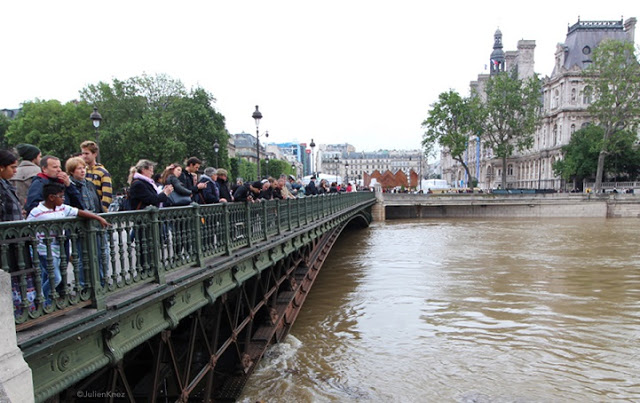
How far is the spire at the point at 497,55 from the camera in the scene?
90188 millimetres

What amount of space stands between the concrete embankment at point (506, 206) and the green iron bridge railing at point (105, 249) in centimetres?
4061

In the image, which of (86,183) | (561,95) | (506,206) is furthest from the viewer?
(561,95)

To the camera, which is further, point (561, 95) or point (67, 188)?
point (561, 95)

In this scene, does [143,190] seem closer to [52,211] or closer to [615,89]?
[52,211]

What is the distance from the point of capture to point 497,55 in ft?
297

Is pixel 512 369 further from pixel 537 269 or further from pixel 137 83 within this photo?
pixel 137 83

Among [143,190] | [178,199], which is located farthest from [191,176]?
[143,190]

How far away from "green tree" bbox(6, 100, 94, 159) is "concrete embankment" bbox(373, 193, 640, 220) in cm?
2916

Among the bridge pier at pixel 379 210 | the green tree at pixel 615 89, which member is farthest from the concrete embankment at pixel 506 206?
the green tree at pixel 615 89

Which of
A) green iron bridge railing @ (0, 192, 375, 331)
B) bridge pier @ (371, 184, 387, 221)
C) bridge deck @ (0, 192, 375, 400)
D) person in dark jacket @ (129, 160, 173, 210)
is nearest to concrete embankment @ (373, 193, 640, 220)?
bridge pier @ (371, 184, 387, 221)

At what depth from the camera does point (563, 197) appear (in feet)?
157

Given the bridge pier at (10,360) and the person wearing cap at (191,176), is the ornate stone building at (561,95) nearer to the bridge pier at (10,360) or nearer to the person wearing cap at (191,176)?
the person wearing cap at (191,176)

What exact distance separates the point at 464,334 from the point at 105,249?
29.9ft

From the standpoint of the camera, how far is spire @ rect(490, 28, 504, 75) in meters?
90.2
